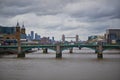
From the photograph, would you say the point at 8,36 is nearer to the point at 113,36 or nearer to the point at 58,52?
the point at 58,52

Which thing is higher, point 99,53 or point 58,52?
point 58,52

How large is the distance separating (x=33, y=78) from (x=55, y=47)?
2620cm

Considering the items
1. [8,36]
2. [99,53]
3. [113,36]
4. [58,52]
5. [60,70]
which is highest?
[8,36]

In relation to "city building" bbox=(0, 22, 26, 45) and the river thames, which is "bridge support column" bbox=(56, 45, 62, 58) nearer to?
the river thames

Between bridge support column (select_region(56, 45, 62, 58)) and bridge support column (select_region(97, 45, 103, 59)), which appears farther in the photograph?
bridge support column (select_region(56, 45, 62, 58))

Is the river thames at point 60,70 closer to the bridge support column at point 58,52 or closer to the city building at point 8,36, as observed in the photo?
the bridge support column at point 58,52

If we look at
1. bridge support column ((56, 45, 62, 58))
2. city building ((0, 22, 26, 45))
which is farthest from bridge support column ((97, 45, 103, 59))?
city building ((0, 22, 26, 45))

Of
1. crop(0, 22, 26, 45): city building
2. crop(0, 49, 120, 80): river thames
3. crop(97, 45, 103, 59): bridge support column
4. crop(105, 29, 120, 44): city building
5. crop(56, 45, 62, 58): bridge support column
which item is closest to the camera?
crop(0, 49, 120, 80): river thames

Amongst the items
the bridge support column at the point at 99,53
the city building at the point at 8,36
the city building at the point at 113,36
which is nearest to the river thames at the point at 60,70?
the bridge support column at the point at 99,53

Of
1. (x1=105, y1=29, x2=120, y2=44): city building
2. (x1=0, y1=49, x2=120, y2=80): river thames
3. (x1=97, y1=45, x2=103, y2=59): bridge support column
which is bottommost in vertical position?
(x1=0, y1=49, x2=120, y2=80): river thames

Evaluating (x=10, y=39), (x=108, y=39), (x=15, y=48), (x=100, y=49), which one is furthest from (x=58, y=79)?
(x=108, y=39)

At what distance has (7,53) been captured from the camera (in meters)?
54.1

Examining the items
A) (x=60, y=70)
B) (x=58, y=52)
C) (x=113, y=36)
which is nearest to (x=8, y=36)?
(x=58, y=52)

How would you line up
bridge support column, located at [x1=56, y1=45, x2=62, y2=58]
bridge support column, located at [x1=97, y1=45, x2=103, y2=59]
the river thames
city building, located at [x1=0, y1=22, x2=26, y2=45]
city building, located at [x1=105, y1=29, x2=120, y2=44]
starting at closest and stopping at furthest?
the river thames, bridge support column, located at [x1=97, y1=45, x2=103, y2=59], bridge support column, located at [x1=56, y1=45, x2=62, y2=58], city building, located at [x1=0, y1=22, x2=26, y2=45], city building, located at [x1=105, y1=29, x2=120, y2=44]
